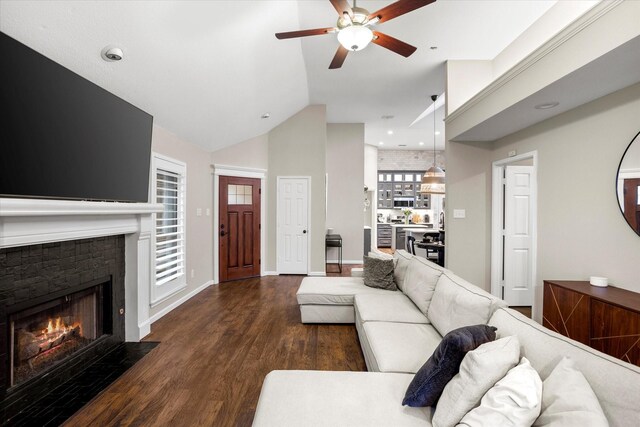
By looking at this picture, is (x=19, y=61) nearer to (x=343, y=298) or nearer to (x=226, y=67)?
(x=226, y=67)

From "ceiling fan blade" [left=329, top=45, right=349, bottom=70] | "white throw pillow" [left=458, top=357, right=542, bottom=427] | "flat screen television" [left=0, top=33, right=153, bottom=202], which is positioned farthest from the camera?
"ceiling fan blade" [left=329, top=45, right=349, bottom=70]

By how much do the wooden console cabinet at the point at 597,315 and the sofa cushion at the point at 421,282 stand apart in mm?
1059

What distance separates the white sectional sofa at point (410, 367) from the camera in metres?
1.09

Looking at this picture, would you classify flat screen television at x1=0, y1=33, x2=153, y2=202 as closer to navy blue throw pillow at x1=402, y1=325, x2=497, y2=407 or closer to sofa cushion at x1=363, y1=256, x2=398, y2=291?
navy blue throw pillow at x1=402, y1=325, x2=497, y2=407

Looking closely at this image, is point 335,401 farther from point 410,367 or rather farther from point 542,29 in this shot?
point 542,29

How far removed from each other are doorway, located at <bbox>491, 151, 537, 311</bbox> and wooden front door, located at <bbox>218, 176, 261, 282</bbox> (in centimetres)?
400

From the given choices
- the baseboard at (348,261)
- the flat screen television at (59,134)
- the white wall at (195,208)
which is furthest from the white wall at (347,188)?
the flat screen television at (59,134)

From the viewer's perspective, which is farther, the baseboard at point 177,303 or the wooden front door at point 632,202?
the baseboard at point 177,303

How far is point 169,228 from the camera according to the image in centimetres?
417

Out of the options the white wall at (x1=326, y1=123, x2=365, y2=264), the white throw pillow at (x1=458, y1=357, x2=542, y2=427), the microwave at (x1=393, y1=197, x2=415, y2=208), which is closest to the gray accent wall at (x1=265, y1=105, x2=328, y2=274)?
the white wall at (x1=326, y1=123, x2=365, y2=264)

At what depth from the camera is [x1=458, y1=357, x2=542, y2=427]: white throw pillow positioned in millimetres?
1078

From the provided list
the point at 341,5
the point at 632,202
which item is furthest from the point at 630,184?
the point at 341,5

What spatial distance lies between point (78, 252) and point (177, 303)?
1910 millimetres

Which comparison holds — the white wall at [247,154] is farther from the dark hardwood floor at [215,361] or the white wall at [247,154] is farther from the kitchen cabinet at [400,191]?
the kitchen cabinet at [400,191]
